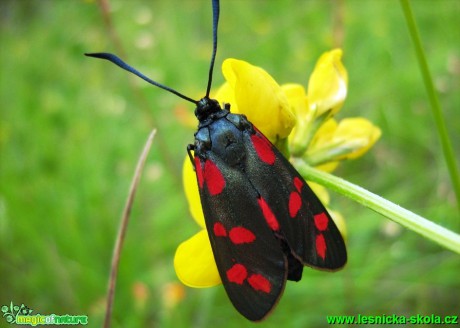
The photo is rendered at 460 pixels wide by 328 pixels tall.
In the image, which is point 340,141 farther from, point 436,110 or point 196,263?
point 196,263

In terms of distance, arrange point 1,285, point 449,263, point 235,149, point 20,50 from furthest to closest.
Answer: point 20,50 → point 1,285 → point 449,263 → point 235,149

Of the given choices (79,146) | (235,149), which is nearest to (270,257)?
(235,149)

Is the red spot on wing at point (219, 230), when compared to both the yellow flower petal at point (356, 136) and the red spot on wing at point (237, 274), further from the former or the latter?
the yellow flower petal at point (356, 136)

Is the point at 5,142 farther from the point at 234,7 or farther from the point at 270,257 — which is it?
the point at 270,257

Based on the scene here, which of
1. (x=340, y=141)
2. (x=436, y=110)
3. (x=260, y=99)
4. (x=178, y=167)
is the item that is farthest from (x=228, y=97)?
(x=178, y=167)

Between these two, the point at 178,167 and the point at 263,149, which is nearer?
the point at 263,149

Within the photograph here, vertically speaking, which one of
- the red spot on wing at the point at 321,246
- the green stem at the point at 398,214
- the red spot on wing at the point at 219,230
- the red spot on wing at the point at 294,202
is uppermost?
the red spot on wing at the point at 294,202

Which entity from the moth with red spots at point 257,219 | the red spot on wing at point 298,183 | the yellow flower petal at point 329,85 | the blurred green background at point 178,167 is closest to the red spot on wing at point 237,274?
the moth with red spots at point 257,219
